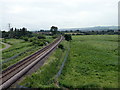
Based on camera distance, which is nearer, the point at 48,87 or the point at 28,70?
the point at 48,87

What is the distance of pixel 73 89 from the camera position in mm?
16656

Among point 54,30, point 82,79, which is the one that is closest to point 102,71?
point 82,79

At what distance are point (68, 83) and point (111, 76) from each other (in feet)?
27.0

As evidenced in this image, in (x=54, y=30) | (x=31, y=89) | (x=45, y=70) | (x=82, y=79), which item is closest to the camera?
(x=31, y=89)

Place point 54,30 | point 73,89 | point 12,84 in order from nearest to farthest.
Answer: point 73,89 → point 12,84 → point 54,30

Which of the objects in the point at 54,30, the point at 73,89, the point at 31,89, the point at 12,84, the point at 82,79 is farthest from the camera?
the point at 54,30

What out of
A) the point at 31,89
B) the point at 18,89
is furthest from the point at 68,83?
the point at 18,89

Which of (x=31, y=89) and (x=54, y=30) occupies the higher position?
(x=54, y=30)

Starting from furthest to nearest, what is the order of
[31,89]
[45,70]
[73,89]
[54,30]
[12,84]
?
[54,30], [45,70], [12,84], [73,89], [31,89]

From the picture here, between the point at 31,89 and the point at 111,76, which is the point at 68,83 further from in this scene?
the point at 111,76

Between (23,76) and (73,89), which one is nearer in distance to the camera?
(73,89)

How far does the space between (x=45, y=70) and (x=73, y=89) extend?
7824 millimetres

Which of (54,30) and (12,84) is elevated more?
(54,30)

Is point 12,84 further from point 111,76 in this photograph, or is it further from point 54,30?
point 54,30
